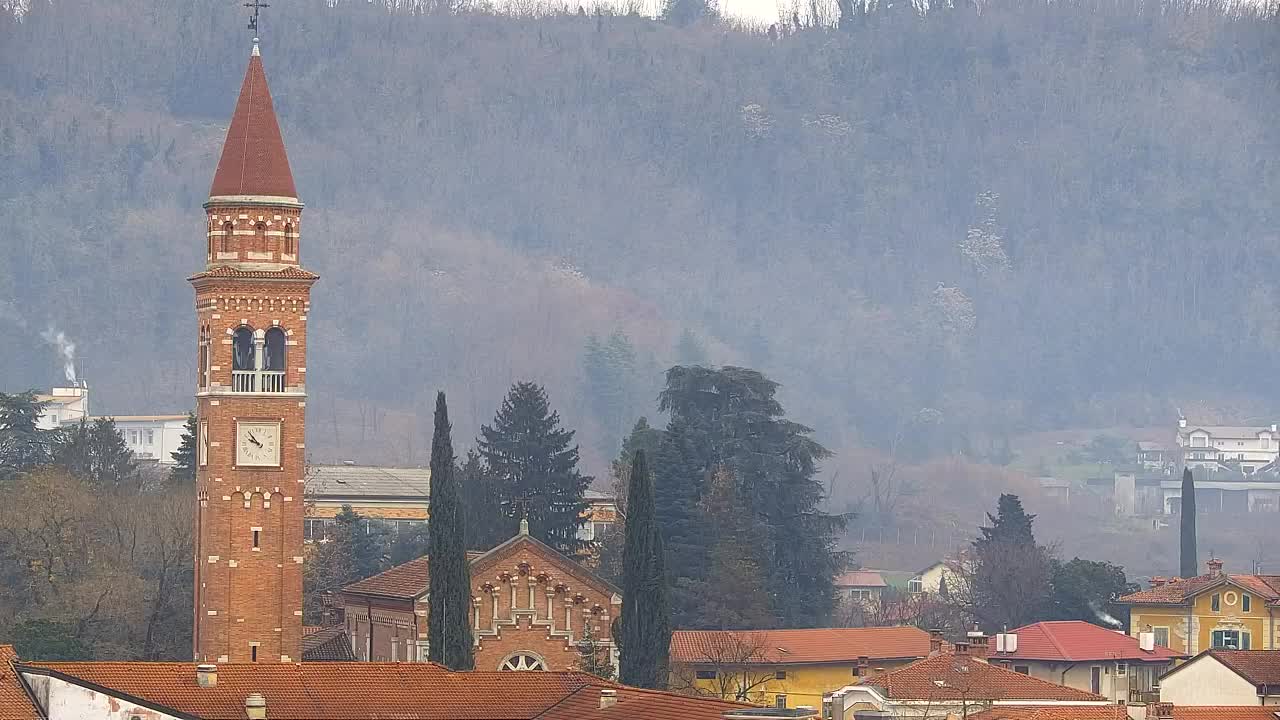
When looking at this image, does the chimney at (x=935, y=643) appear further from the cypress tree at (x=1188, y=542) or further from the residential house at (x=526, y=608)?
the cypress tree at (x=1188, y=542)

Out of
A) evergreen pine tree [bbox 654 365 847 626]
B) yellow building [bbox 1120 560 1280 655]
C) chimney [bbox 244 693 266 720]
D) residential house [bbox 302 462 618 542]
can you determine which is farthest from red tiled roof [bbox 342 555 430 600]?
residential house [bbox 302 462 618 542]

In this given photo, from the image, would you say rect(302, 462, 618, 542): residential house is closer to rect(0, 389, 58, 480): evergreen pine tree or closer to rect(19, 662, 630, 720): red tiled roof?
rect(0, 389, 58, 480): evergreen pine tree

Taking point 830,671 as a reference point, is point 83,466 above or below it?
above

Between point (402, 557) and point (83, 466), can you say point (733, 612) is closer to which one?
point (402, 557)

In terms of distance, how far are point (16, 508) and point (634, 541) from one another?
27.0m

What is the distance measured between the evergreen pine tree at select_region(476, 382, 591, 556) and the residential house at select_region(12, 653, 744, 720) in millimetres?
41276

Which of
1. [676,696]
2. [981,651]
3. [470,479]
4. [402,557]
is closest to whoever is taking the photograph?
[676,696]

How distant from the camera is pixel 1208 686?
79.2 meters

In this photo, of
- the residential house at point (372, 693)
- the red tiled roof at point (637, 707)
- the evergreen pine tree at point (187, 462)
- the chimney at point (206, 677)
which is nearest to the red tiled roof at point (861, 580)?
the evergreen pine tree at point (187, 462)

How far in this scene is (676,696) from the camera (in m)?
58.6

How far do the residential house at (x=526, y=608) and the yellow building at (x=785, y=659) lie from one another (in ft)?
8.97

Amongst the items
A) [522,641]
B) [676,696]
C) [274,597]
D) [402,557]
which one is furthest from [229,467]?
[402,557]

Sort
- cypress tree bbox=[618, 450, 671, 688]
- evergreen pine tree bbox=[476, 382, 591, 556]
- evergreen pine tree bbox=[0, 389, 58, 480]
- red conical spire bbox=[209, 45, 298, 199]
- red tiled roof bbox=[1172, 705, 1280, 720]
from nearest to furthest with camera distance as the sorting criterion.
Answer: red tiled roof bbox=[1172, 705, 1280, 720]
cypress tree bbox=[618, 450, 671, 688]
red conical spire bbox=[209, 45, 298, 199]
evergreen pine tree bbox=[476, 382, 591, 556]
evergreen pine tree bbox=[0, 389, 58, 480]

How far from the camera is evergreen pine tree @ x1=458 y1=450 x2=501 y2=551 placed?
336 ft
